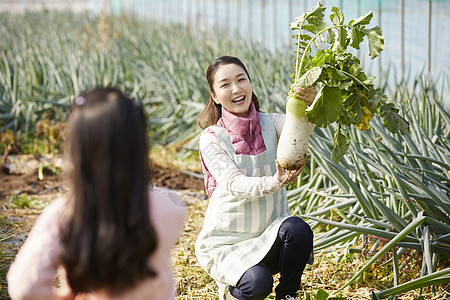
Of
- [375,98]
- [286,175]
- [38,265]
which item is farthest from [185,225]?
[38,265]

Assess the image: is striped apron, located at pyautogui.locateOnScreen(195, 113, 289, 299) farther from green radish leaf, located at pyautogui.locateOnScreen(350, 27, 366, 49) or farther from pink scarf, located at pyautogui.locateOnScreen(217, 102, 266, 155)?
green radish leaf, located at pyautogui.locateOnScreen(350, 27, 366, 49)

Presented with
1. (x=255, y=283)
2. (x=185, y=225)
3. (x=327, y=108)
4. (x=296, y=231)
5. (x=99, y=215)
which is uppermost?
(x=327, y=108)

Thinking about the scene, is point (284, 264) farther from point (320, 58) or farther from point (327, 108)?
point (320, 58)

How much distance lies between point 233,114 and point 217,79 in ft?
0.43

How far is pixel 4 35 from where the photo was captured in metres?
8.88

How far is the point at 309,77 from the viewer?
184 centimetres

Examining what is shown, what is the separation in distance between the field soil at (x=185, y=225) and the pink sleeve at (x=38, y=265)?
122 mm

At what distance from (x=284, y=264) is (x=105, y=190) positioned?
908mm

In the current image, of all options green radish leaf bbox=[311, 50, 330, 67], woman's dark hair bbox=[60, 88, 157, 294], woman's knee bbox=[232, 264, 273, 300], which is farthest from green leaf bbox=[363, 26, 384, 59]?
woman's dark hair bbox=[60, 88, 157, 294]

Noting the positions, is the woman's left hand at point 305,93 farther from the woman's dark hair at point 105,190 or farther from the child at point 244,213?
the woman's dark hair at point 105,190

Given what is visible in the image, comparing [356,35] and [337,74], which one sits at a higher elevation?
[356,35]

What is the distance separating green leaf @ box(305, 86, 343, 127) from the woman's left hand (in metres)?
0.06

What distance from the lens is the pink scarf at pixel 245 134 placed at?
2.05m

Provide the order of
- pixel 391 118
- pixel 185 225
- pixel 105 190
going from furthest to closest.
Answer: pixel 185 225
pixel 391 118
pixel 105 190
